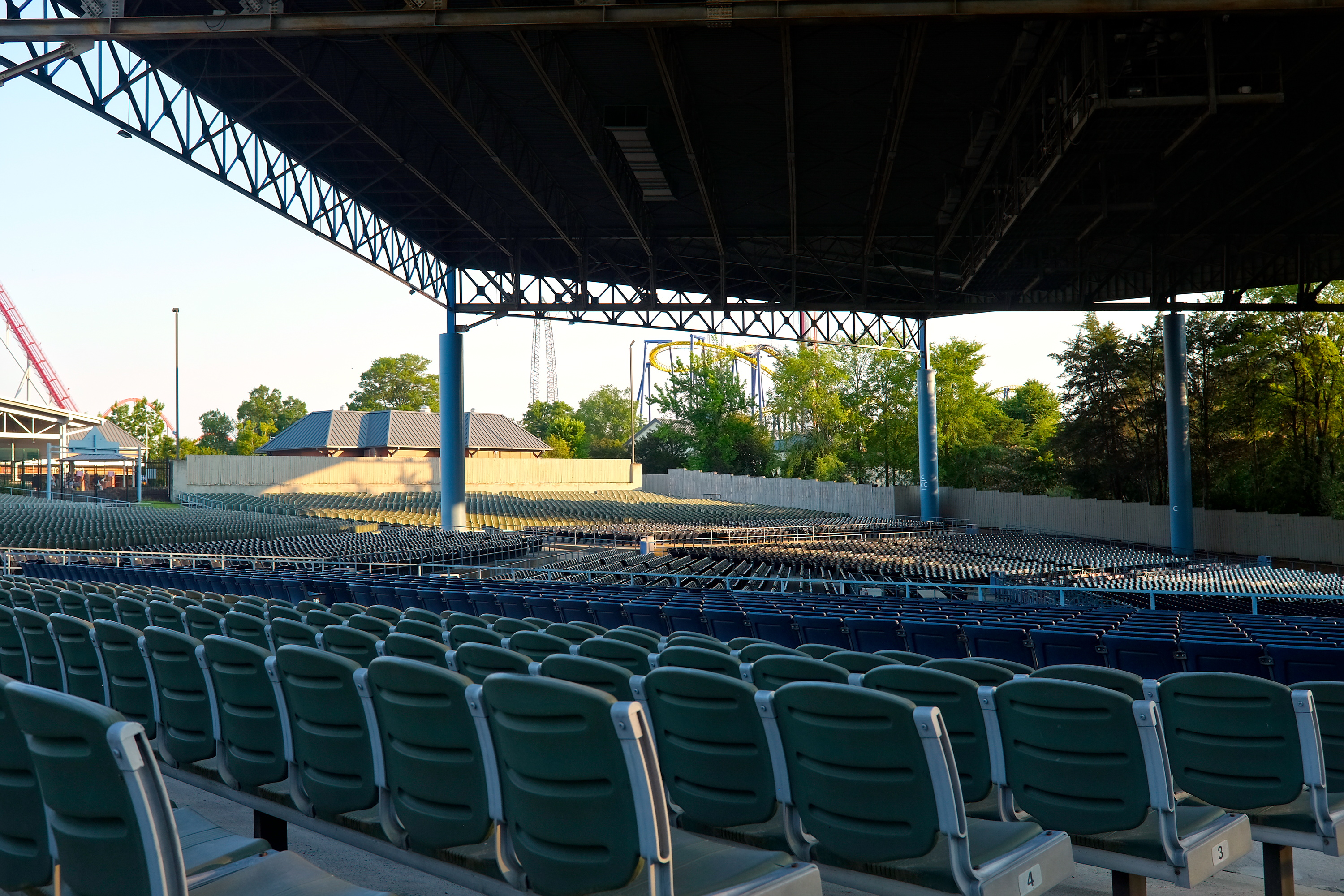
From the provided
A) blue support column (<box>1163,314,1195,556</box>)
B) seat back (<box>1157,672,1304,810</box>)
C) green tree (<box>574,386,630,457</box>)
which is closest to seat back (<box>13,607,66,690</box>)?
seat back (<box>1157,672,1304,810</box>)

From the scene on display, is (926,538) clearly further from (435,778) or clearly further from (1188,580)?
(435,778)

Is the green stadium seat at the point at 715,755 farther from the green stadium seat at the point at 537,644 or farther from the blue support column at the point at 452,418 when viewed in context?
the blue support column at the point at 452,418

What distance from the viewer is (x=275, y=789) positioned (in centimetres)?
320

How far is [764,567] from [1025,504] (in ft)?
69.8

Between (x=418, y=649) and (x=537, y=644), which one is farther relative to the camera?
(x=537, y=644)

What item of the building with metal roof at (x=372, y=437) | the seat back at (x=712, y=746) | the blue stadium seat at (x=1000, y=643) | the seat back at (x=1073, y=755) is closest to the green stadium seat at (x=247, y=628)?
the seat back at (x=712, y=746)

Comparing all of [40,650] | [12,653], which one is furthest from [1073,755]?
[12,653]

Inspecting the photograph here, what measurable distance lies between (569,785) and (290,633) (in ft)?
9.08

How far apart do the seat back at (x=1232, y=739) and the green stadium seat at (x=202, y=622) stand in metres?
4.48

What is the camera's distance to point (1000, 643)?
22.6 ft

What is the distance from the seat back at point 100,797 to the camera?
1731 mm

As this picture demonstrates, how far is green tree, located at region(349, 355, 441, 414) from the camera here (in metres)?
94.2

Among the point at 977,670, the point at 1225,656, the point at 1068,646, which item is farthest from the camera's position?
the point at 1068,646

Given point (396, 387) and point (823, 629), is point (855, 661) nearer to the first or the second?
point (823, 629)
